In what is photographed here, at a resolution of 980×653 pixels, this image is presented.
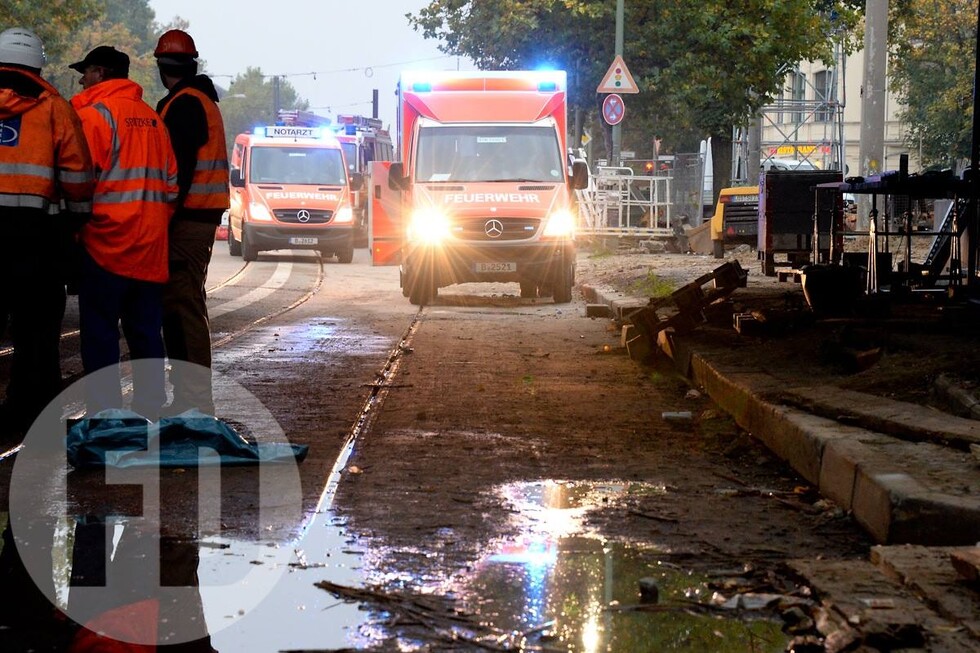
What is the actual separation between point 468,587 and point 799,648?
113 centimetres

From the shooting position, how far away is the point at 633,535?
570 centimetres

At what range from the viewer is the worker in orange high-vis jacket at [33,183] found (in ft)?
24.1

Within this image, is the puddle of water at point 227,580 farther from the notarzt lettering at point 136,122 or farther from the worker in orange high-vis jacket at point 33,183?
the notarzt lettering at point 136,122

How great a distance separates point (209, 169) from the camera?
25.8 feet

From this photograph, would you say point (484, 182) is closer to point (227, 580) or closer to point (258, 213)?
point (258, 213)

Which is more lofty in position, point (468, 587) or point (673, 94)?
point (673, 94)

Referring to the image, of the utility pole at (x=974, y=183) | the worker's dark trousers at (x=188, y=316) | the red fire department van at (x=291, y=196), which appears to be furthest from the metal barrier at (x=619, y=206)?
the worker's dark trousers at (x=188, y=316)

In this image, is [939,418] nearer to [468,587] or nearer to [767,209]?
[468,587]

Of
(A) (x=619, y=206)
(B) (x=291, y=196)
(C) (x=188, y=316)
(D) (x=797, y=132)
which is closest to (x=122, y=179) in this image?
(C) (x=188, y=316)

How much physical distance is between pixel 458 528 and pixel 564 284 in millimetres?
13133

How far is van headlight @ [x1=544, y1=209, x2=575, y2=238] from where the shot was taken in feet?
60.6

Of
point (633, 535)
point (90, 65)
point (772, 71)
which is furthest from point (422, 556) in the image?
point (772, 71)

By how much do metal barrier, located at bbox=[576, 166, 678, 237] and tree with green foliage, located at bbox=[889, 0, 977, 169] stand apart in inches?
481

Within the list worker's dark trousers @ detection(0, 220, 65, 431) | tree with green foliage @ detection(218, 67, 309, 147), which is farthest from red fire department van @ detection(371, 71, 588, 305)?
tree with green foliage @ detection(218, 67, 309, 147)
